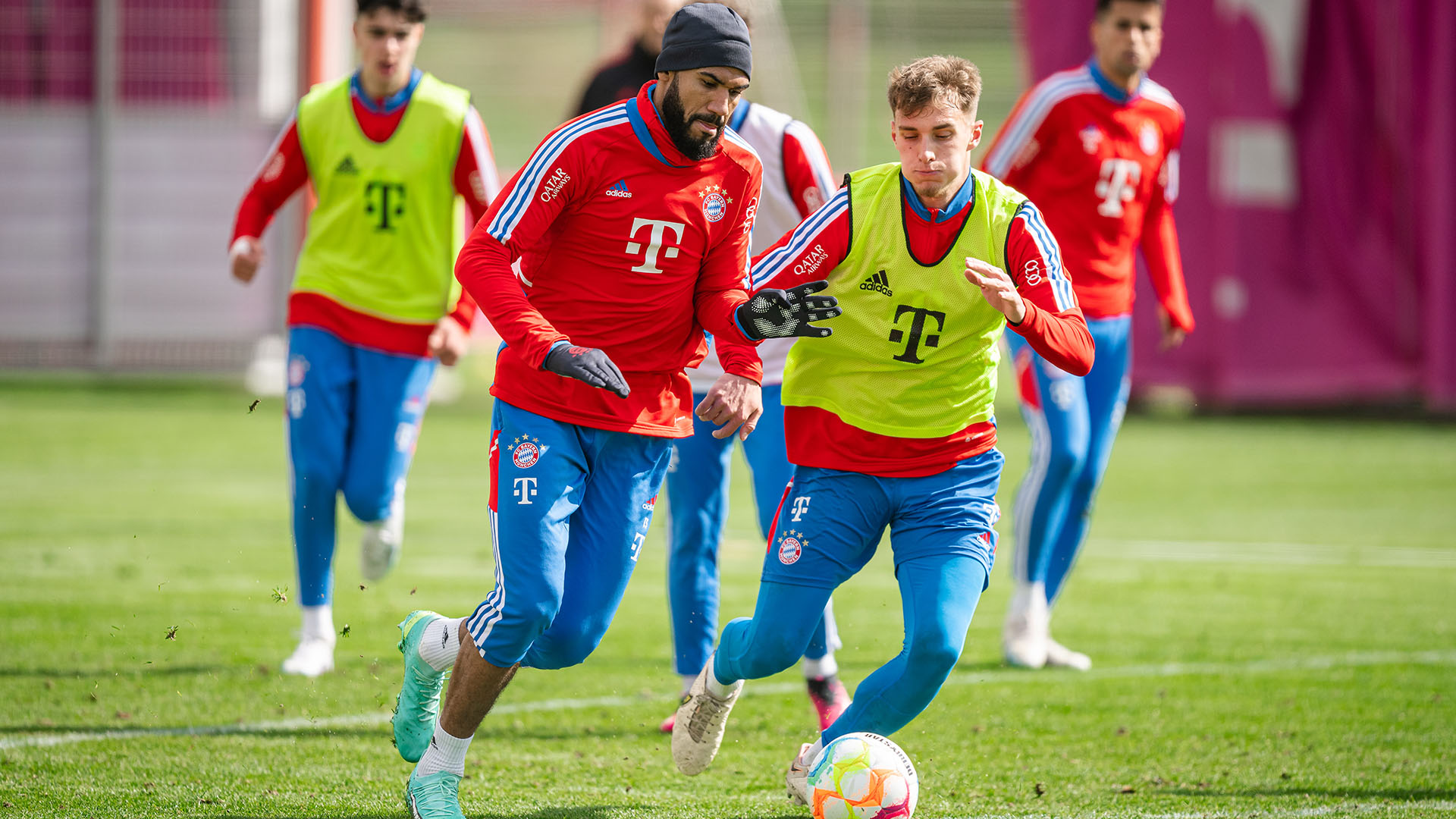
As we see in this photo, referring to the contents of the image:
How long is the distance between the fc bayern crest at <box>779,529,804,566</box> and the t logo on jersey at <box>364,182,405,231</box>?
2.88 metres

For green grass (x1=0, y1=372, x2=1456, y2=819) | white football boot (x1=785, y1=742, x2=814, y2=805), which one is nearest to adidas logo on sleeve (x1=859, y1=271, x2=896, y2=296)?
white football boot (x1=785, y1=742, x2=814, y2=805)

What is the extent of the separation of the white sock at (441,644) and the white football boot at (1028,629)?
3001mm

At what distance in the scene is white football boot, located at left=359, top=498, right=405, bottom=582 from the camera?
23.6 ft

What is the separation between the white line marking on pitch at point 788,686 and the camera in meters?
5.48

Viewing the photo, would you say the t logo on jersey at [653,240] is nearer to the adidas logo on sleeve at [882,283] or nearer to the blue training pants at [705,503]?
the adidas logo on sleeve at [882,283]

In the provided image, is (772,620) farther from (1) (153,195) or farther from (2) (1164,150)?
(1) (153,195)

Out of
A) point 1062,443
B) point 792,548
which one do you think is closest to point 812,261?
point 792,548

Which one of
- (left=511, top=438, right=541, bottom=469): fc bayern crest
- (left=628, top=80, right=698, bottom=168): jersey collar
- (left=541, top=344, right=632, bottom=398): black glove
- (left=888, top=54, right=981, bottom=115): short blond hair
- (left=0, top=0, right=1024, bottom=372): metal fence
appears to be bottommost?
(left=0, top=0, right=1024, bottom=372): metal fence

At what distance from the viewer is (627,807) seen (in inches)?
188

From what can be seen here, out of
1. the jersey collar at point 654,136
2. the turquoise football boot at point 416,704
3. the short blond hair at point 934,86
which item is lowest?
the turquoise football boot at point 416,704

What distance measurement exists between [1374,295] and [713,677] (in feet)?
49.8

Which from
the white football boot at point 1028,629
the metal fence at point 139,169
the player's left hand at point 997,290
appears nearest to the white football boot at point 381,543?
the white football boot at point 1028,629

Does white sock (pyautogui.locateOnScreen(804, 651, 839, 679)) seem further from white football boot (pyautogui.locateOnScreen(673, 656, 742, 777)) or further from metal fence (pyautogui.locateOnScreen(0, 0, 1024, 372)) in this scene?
metal fence (pyautogui.locateOnScreen(0, 0, 1024, 372))

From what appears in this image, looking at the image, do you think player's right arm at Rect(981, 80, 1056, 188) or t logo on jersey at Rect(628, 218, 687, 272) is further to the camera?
player's right arm at Rect(981, 80, 1056, 188)
